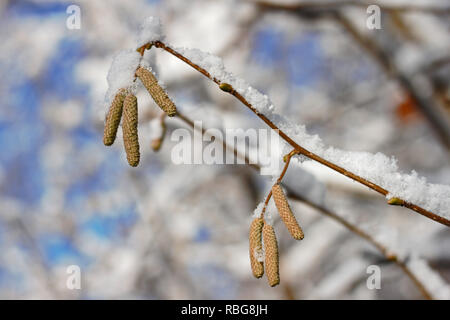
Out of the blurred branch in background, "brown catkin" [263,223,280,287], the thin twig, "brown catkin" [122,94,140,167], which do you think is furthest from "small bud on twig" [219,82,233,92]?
the blurred branch in background

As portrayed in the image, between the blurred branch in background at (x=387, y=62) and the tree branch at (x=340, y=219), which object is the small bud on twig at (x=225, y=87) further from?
the blurred branch in background at (x=387, y=62)

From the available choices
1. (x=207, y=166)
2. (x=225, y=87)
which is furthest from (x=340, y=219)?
(x=207, y=166)

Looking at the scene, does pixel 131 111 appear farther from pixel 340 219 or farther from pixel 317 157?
pixel 340 219

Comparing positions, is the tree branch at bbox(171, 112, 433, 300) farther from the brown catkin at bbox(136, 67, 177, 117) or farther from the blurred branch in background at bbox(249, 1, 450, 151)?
the blurred branch in background at bbox(249, 1, 450, 151)

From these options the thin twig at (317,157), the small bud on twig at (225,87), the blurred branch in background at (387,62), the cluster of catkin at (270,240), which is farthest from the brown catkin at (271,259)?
the blurred branch in background at (387,62)
